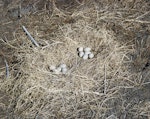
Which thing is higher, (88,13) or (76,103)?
(88,13)

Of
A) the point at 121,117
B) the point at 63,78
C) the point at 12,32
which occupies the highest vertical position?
the point at 12,32

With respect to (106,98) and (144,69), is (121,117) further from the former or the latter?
(144,69)

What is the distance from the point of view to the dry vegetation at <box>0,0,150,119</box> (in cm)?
369

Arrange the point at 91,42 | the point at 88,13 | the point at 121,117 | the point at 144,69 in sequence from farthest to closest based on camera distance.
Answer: the point at 88,13 → the point at 91,42 → the point at 144,69 → the point at 121,117

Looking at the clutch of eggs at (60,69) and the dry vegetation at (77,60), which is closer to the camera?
the dry vegetation at (77,60)

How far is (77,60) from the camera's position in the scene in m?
4.10

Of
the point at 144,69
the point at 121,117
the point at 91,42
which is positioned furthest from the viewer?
the point at 91,42

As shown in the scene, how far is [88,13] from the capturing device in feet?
15.2

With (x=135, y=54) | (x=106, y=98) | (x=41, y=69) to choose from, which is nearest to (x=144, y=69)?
(x=135, y=54)

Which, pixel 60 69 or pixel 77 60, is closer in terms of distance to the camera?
pixel 60 69

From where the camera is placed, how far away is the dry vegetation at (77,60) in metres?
3.69

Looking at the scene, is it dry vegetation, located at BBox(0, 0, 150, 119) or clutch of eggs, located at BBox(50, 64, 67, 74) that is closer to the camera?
dry vegetation, located at BBox(0, 0, 150, 119)

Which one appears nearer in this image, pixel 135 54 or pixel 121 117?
pixel 121 117

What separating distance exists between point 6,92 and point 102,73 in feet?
3.29
